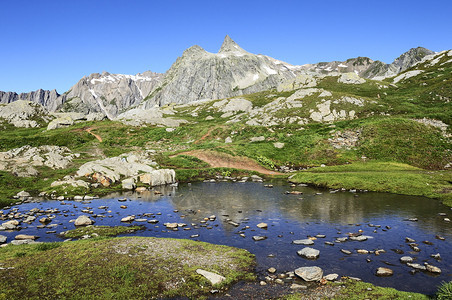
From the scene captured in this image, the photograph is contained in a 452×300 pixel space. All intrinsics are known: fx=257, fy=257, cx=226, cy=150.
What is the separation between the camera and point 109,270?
17250 mm

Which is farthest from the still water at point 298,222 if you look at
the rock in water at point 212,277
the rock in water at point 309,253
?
the rock in water at point 212,277

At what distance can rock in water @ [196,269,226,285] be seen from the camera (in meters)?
16.8

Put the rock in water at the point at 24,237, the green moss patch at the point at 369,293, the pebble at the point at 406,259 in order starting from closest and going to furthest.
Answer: the green moss patch at the point at 369,293, the pebble at the point at 406,259, the rock in water at the point at 24,237

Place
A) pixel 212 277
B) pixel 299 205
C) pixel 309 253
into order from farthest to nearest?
pixel 299 205 → pixel 309 253 → pixel 212 277

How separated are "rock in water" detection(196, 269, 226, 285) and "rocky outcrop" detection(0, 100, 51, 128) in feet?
634

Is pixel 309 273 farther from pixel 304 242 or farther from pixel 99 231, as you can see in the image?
pixel 99 231

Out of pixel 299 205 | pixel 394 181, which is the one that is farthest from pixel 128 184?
pixel 394 181

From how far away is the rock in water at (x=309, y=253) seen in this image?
2084 centimetres

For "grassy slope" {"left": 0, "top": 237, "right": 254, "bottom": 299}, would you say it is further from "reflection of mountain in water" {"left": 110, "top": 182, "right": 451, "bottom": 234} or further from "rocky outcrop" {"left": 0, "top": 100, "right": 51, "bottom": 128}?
"rocky outcrop" {"left": 0, "top": 100, "right": 51, "bottom": 128}

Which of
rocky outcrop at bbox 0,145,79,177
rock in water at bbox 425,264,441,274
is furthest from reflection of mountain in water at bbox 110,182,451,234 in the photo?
rocky outcrop at bbox 0,145,79,177

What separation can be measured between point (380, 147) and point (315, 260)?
6198 centimetres

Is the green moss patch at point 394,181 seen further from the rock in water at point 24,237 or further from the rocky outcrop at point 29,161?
the rocky outcrop at point 29,161

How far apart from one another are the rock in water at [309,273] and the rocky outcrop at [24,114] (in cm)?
19739

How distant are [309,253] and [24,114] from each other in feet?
715
